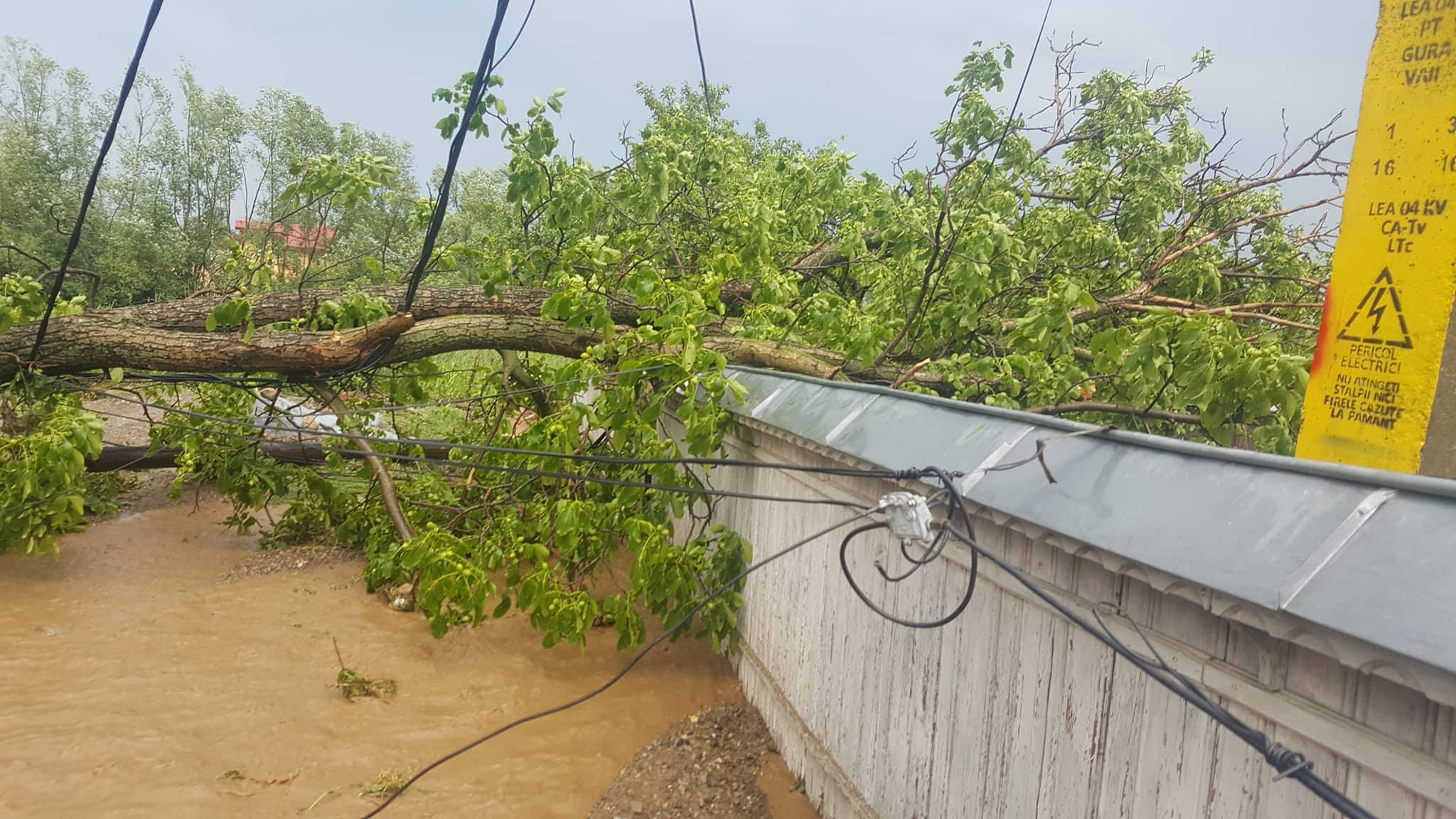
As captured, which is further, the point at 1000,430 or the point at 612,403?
the point at 612,403

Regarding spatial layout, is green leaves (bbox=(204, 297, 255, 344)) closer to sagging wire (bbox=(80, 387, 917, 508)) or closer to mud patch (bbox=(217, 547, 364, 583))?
sagging wire (bbox=(80, 387, 917, 508))

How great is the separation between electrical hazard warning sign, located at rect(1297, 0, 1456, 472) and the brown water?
10.8ft

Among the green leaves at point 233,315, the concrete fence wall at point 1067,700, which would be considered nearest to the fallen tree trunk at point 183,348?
the green leaves at point 233,315

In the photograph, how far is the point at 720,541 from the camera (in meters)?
5.12

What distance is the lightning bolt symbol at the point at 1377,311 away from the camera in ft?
5.90

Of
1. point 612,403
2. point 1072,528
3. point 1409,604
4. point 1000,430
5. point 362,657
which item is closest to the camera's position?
point 1409,604

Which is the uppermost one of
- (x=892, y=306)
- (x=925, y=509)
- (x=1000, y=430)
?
(x=892, y=306)

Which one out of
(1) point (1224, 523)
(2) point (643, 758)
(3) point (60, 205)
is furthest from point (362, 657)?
(3) point (60, 205)

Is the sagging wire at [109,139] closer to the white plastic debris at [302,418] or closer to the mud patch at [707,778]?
the white plastic debris at [302,418]

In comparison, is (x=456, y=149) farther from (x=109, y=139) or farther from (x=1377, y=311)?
(x=1377, y=311)

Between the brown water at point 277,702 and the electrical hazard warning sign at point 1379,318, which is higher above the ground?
the electrical hazard warning sign at point 1379,318

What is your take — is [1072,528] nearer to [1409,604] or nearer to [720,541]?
[1409,604]

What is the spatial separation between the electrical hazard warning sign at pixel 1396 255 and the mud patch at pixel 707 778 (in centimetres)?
308

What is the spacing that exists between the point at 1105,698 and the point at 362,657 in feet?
17.9
